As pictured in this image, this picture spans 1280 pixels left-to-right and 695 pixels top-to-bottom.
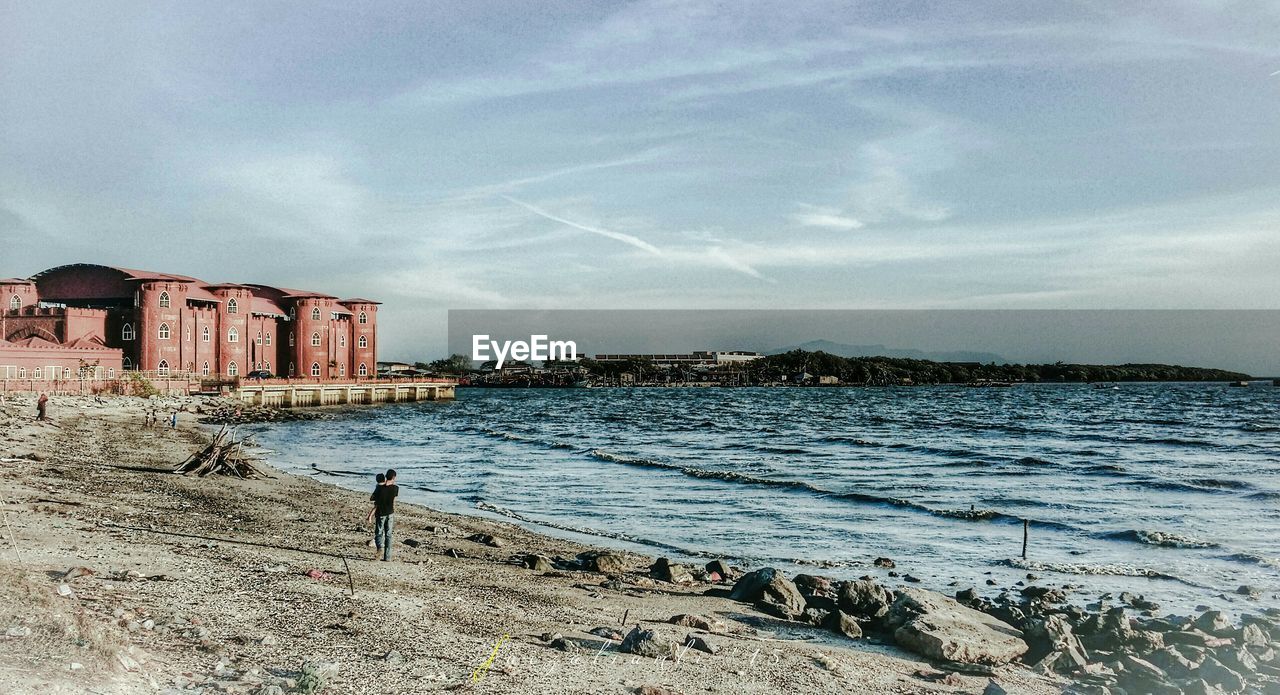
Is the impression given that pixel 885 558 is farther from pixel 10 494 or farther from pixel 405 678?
pixel 10 494

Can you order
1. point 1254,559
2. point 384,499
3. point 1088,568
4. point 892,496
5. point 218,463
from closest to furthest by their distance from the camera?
point 384,499, point 1088,568, point 1254,559, point 218,463, point 892,496

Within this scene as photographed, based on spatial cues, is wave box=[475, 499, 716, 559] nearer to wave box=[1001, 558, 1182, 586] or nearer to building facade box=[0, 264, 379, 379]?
wave box=[1001, 558, 1182, 586]

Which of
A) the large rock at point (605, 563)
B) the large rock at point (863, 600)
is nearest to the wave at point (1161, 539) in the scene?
the large rock at point (863, 600)

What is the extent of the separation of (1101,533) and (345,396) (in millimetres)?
A: 87767

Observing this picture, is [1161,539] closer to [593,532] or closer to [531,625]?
[593,532]

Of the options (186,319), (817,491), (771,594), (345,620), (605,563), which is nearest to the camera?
(345,620)

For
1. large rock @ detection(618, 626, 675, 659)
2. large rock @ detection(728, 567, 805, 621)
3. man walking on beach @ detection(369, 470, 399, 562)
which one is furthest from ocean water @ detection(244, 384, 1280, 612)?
large rock @ detection(618, 626, 675, 659)

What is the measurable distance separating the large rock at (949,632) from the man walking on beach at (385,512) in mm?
7201

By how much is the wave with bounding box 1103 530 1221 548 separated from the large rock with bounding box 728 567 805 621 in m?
10.1

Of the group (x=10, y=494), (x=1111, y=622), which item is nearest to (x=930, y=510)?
(x=1111, y=622)

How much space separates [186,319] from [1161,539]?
80120 mm

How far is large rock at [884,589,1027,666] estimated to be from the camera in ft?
31.2

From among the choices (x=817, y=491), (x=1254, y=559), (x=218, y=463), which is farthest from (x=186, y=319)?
(x=1254, y=559)

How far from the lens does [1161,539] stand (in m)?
17.9
